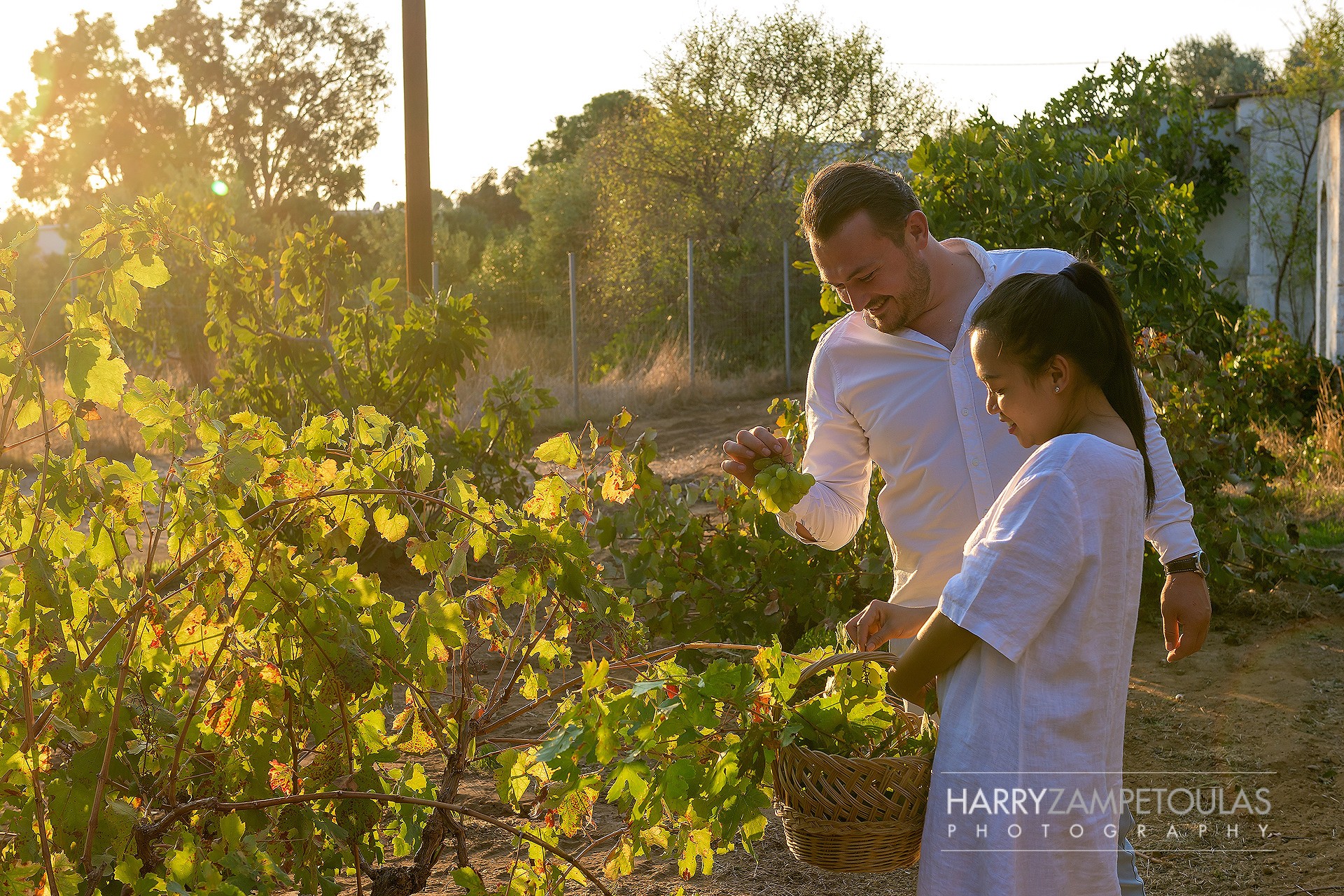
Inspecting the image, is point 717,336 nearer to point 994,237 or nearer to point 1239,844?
point 994,237

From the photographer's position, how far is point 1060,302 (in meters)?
1.62

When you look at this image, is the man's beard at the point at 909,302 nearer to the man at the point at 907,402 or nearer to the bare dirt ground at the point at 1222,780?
the man at the point at 907,402

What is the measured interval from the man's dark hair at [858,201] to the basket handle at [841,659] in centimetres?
88

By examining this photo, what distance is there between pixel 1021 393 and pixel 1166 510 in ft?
2.13

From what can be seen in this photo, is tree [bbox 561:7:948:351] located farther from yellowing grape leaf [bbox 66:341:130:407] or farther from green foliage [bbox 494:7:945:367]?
yellowing grape leaf [bbox 66:341:130:407]

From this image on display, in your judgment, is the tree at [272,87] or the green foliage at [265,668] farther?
the tree at [272,87]

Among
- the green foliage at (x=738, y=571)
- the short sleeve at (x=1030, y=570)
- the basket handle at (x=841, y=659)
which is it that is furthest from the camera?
the green foliage at (x=738, y=571)

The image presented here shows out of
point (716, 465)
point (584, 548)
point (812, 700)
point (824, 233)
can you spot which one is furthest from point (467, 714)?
point (716, 465)

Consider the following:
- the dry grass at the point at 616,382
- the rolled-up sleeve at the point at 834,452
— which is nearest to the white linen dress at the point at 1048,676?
the rolled-up sleeve at the point at 834,452

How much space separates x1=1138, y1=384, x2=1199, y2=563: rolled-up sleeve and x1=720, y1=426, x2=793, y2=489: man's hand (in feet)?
2.21

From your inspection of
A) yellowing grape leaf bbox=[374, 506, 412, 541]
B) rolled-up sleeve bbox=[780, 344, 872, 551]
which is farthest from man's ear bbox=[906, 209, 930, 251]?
yellowing grape leaf bbox=[374, 506, 412, 541]

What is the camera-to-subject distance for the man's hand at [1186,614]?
195 centimetres

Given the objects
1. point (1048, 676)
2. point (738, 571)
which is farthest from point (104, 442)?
point (1048, 676)

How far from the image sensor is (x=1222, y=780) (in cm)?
348
